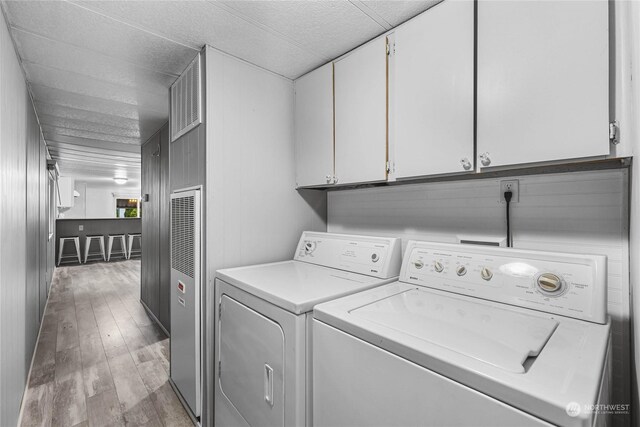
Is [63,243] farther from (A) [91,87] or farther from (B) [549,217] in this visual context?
(B) [549,217]

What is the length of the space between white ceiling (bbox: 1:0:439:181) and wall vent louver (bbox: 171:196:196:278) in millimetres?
883

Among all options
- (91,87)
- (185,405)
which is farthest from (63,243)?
(185,405)

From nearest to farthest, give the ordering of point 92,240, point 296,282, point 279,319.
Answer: point 279,319
point 296,282
point 92,240

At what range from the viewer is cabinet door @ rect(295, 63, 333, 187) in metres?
1.85

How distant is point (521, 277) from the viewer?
117cm

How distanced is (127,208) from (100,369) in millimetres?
11298

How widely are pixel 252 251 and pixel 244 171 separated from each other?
0.51 metres

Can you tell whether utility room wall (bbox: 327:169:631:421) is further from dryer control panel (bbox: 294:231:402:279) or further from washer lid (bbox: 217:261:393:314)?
washer lid (bbox: 217:261:393:314)

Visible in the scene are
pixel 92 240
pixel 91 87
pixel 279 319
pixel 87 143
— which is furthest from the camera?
pixel 92 240

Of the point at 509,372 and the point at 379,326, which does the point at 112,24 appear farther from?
the point at 509,372

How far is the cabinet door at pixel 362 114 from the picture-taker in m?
1.56

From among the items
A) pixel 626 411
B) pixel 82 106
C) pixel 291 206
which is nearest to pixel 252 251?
pixel 291 206

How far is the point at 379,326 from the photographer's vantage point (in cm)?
96

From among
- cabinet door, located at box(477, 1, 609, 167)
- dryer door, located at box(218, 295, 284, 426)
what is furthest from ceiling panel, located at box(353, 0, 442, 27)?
dryer door, located at box(218, 295, 284, 426)
